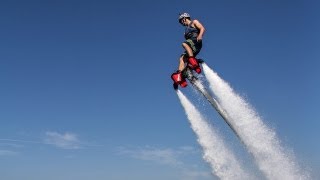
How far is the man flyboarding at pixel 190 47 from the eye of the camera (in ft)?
84.0

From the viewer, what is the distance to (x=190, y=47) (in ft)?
84.8

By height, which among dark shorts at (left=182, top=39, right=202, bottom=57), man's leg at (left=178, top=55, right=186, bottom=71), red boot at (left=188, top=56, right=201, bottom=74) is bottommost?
red boot at (left=188, top=56, right=201, bottom=74)

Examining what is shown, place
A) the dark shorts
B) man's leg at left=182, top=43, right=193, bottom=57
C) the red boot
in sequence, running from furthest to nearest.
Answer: the dark shorts < man's leg at left=182, top=43, right=193, bottom=57 < the red boot

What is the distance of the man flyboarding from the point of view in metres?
25.6

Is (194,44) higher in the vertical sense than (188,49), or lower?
higher

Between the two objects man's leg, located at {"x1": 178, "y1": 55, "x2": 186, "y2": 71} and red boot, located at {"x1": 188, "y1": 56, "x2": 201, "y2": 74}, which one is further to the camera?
man's leg, located at {"x1": 178, "y1": 55, "x2": 186, "y2": 71}

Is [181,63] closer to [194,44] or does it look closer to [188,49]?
[188,49]

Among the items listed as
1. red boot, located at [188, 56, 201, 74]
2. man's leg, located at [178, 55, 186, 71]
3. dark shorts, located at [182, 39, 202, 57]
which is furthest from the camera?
man's leg, located at [178, 55, 186, 71]

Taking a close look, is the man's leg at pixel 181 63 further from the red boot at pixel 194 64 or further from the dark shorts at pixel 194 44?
the red boot at pixel 194 64

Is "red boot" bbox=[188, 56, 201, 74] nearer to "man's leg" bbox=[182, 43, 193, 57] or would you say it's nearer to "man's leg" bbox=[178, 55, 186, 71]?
"man's leg" bbox=[182, 43, 193, 57]

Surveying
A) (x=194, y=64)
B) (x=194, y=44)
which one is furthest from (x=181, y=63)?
(x=194, y=44)

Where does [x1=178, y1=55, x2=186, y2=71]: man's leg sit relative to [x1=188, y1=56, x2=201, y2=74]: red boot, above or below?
above

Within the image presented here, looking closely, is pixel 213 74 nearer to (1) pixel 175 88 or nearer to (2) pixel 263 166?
(1) pixel 175 88

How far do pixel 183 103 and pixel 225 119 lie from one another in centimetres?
382
